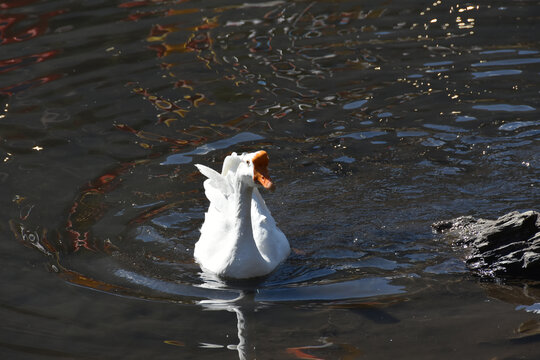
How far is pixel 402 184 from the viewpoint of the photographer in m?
7.09

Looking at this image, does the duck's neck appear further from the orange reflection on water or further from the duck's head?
the orange reflection on water

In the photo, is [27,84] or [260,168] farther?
[27,84]

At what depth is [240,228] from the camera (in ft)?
19.3

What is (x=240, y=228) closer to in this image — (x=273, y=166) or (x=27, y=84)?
(x=273, y=166)

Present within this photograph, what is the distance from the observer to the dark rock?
217 inches

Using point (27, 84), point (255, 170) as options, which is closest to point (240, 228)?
point (255, 170)

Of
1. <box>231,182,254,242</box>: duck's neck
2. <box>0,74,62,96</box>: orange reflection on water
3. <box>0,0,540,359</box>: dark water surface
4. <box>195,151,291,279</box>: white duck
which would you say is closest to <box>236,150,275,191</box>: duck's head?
<box>195,151,291,279</box>: white duck

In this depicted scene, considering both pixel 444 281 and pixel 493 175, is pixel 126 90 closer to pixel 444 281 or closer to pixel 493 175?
pixel 493 175

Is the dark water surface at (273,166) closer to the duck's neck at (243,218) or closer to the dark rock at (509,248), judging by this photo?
the dark rock at (509,248)

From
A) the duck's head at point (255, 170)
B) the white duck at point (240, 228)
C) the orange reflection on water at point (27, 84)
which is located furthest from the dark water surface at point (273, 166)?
the duck's head at point (255, 170)

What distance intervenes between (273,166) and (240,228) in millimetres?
1868

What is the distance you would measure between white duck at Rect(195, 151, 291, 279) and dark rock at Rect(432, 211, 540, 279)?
146 centimetres

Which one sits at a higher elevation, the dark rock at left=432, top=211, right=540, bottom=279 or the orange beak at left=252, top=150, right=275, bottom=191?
the orange beak at left=252, top=150, right=275, bottom=191

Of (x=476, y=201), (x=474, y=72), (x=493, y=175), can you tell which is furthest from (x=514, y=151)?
(x=474, y=72)
